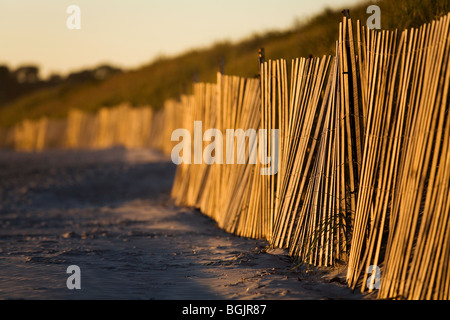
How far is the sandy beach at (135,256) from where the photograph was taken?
3.58 metres

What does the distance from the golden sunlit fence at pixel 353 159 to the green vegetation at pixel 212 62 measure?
771 mm

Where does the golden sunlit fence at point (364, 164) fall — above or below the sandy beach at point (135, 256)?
above

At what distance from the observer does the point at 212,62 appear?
24.6 meters

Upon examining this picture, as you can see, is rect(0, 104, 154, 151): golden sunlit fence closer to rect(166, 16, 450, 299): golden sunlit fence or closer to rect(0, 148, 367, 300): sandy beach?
rect(0, 148, 367, 300): sandy beach

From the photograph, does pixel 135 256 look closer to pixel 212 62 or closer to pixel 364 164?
pixel 364 164

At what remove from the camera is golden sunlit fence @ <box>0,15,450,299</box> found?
3.14m

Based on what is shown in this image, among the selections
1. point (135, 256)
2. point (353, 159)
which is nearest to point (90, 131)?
point (135, 256)

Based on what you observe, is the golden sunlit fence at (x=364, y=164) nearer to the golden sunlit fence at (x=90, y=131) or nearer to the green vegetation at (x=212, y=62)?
the green vegetation at (x=212, y=62)

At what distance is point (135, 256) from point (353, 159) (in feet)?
5.76

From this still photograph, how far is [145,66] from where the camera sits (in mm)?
36500

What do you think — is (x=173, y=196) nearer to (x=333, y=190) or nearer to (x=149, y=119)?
(x=333, y=190)

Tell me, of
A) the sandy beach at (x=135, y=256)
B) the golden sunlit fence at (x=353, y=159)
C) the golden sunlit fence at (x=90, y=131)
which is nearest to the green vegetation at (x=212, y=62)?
the golden sunlit fence at (x=353, y=159)

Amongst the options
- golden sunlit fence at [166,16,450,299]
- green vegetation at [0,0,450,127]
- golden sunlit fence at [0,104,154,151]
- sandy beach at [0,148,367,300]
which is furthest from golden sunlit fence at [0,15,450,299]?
golden sunlit fence at [0,104,154,151]
